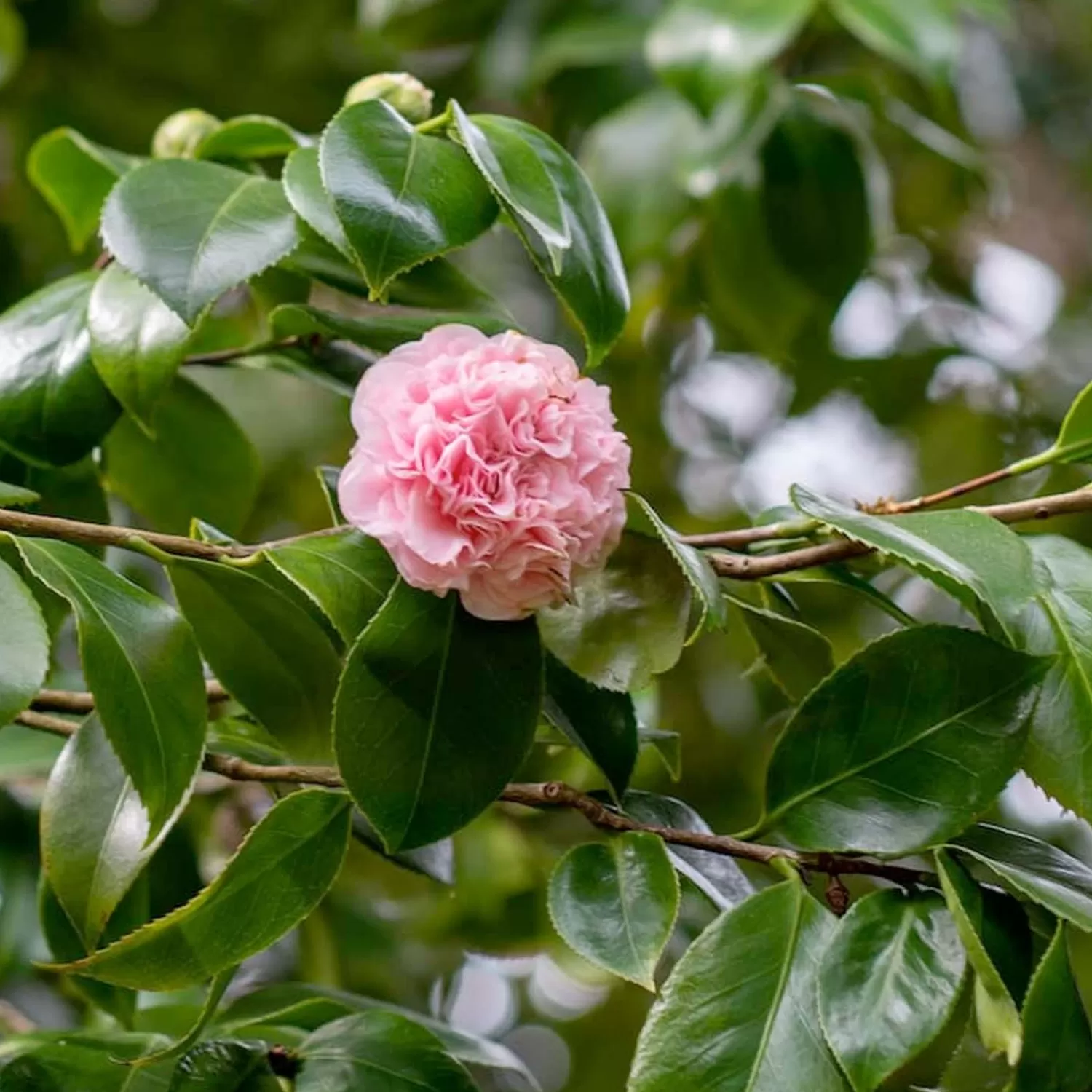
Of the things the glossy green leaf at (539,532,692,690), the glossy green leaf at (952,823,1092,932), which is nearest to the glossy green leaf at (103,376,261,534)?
the glossy green leaf at (539,532,692,690)

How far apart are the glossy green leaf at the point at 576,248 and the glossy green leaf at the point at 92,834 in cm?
20

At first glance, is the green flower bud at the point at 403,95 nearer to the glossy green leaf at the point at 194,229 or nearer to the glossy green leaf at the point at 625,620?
the glossy green leaf at the point at 194,229

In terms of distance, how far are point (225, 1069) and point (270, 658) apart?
0.13 metres

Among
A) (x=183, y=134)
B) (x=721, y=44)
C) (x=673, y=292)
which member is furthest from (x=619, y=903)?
(x=673, y=292)

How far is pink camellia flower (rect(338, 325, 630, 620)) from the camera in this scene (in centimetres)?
47

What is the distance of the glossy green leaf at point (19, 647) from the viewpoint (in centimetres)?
42

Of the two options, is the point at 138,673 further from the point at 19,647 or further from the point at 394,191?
the point at 394,191

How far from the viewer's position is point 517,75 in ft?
4.03

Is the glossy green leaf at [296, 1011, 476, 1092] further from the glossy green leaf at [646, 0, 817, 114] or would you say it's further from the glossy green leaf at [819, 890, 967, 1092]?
the glossy green leaf at [646, 0, 817, 114]

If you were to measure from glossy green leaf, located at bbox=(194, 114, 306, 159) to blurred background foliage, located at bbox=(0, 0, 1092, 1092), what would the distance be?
100mm

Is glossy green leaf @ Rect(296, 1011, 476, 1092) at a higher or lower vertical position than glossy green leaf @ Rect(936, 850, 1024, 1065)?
lower

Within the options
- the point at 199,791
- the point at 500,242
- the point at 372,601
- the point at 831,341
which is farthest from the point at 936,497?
the point at 500,242

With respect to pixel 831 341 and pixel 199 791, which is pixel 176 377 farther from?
pixel 831 341

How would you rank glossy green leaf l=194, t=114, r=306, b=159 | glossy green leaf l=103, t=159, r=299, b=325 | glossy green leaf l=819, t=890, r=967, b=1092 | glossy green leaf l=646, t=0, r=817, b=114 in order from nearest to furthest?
glossy green leaf l=819, t=890, r=967, b=1092, glossy green leaf l=103, t=159, r=299, b=325, glossy green leaf l=194, t=114, r=306, b=159, glossy green leaf l=646, t=0, r=817, b=114
